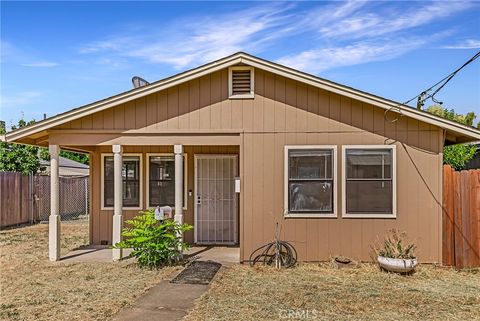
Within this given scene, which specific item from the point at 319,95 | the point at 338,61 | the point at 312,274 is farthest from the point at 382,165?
the point at 338,61

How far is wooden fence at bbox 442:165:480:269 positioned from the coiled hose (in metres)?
2.89

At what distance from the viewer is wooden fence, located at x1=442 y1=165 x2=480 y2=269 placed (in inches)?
315

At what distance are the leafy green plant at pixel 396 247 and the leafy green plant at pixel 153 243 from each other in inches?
147

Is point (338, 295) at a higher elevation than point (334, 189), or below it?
below

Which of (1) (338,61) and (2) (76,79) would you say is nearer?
(1) (338,61)

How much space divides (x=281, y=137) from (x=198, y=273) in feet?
9.95

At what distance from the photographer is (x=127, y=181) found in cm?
1063

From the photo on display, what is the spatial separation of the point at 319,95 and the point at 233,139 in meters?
1.89

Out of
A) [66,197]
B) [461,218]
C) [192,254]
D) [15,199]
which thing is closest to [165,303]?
[192,254]

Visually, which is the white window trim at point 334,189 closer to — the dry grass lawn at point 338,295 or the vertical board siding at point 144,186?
the dry grass lawn at point 338,295

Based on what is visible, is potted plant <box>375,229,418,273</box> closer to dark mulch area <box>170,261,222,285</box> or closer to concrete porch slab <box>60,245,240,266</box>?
concrete porch slab <box>60,245,240,266</box>

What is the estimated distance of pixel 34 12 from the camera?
33.5 ft

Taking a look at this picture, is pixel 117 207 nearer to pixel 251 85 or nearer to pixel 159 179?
pixel 159 179

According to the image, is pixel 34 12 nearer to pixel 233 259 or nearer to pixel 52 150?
pixel 52 150
